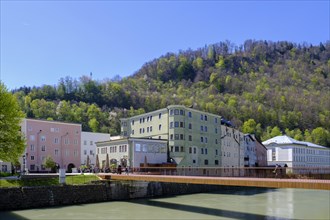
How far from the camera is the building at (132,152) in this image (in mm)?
58188

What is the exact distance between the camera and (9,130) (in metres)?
41.5

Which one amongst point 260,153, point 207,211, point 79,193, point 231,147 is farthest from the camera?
point 260,153

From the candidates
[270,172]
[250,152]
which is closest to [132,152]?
[270,172]

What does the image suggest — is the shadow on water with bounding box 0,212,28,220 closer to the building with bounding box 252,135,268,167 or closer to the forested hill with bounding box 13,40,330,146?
the building with bounding box 252,135,268,167

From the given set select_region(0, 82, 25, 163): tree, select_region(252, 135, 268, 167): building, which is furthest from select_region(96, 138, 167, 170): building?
select_region(252, 135, 268, 167): building

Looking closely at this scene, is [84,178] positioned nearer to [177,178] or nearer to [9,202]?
[9,202]

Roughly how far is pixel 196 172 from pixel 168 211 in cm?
889

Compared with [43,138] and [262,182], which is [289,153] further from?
[262,182]

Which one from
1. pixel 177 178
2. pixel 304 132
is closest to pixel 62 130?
pixel 177 178

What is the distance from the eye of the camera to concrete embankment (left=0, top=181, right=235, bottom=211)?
36.9 metres

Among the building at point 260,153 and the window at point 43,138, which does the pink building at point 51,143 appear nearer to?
the window at point 43,138

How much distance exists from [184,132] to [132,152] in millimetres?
10275

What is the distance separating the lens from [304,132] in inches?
6107

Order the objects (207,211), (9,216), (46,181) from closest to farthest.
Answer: (9,216)
(207,211)
(46,181)
